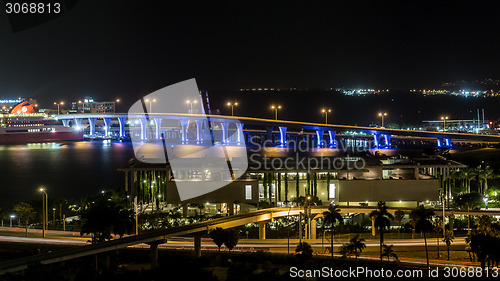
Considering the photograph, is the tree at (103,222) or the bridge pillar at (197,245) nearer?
the bridge pillar at (197,245)

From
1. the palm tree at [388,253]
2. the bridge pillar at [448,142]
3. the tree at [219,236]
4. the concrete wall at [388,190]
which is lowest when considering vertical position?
the palm tree at [388,253]

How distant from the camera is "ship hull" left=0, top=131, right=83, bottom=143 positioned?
48.7m

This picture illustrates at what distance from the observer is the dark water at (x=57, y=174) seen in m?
19.7

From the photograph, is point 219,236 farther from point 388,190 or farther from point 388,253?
point 388,190

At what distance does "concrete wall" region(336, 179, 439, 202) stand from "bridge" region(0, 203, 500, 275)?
1.98 m

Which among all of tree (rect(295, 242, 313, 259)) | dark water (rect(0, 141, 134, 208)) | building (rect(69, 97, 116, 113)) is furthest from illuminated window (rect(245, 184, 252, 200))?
building (rect(69, 97, 116, 113))

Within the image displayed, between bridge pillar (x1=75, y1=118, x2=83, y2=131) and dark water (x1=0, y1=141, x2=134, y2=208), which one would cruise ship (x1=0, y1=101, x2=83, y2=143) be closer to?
bridge pillar (x1=75, y1=118, x2=83, y2=131)

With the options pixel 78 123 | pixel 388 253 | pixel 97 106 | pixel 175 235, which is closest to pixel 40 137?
pixel 78 123

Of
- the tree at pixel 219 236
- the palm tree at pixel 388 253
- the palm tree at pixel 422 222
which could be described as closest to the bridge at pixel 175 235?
the tree at pixel 219 236

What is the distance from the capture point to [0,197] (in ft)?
61.7

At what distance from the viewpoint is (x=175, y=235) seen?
8.88 meters

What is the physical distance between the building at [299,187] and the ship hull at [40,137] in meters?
38.9

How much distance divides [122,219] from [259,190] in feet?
18.7

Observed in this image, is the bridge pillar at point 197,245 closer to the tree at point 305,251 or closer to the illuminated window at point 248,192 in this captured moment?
the tree at point 305,251
